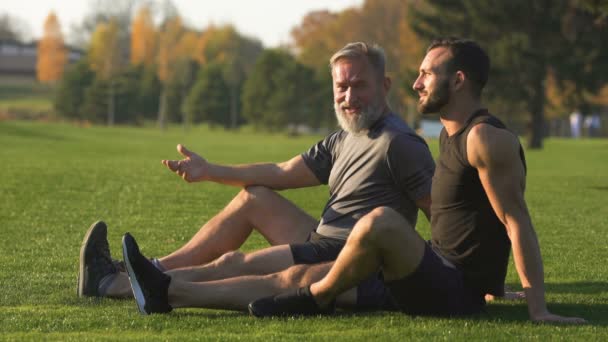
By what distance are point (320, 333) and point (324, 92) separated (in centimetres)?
7660

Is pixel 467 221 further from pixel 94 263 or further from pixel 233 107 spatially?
pixel 233 107

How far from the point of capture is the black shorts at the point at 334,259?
6125 mm

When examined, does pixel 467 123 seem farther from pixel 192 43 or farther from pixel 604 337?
pixel 192 43

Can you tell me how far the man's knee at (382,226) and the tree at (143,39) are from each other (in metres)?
97.0

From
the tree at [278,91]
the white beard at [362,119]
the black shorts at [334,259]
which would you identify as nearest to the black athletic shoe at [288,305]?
the black shorts at [334,259]

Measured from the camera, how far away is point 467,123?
575 centimetres

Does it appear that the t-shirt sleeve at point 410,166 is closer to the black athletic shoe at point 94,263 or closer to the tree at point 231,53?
the black athletic shoe at point 94,263

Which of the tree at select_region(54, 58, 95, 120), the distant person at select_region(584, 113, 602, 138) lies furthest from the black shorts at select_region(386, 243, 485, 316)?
the distant person at select_region(584, 113, 602, 138)

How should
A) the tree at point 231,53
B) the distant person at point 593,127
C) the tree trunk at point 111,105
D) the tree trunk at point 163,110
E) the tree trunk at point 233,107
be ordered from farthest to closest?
1. the tree at point 231,53
2. the tree trunk at point 233,107
3. the tree trunk at point 163,110
4. the distant person at point 593,127
5. the tree trunk at point 111,105

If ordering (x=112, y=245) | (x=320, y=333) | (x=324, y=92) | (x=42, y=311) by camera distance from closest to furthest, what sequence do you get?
(x=320, y=333) < (x=42, y=311) < (x=112, y=245) < (x=324, y=92)

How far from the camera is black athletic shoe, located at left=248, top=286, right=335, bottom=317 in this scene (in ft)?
19.2

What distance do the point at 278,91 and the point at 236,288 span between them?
75.4 metres

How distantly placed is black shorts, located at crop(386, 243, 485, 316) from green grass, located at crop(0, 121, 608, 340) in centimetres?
8

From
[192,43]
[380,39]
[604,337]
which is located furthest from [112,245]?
[192,43]
